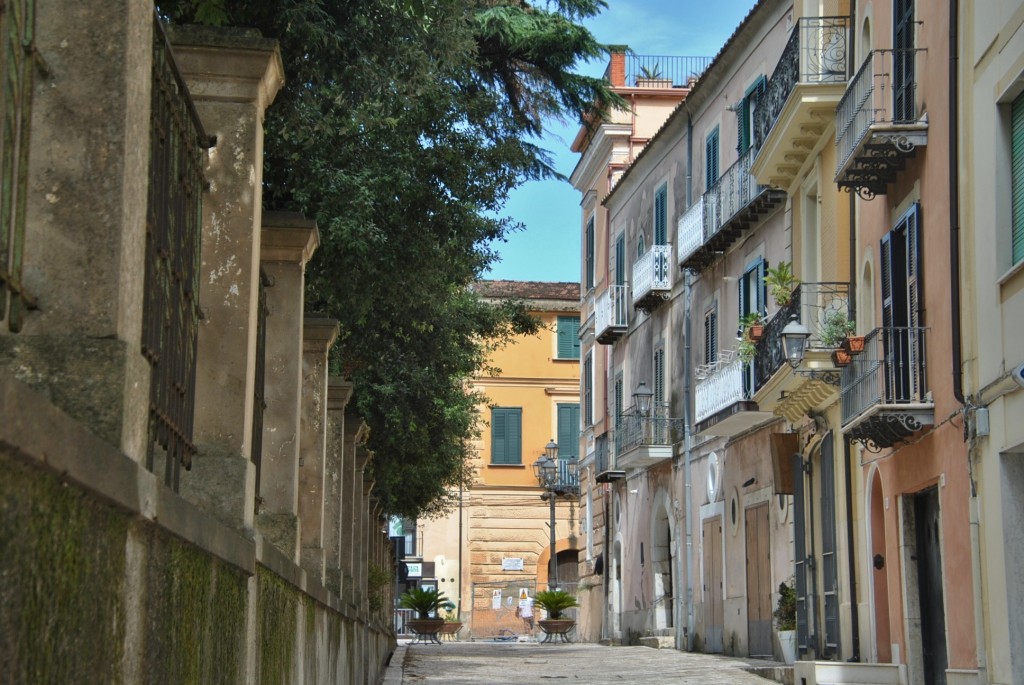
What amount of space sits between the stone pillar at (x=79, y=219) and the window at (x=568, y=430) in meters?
53.7

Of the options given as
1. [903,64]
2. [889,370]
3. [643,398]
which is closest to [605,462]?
[643,398]

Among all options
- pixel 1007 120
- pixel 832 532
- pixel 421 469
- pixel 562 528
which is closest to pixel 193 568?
pixel 1007 120

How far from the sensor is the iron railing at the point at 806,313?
1891 cm

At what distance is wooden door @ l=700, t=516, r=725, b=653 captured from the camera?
27578mm

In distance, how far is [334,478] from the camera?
39.9ft

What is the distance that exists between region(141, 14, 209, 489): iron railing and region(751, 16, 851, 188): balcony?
47.2 feet

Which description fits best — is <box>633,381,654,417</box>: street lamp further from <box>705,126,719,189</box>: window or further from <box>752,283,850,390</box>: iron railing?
<box>752,283,850,390</box>: iron railing

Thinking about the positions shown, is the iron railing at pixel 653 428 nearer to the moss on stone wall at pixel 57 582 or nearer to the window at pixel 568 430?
the window at pixel 568 430

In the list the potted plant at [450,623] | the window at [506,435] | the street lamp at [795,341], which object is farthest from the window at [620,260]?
the window at [506,435]

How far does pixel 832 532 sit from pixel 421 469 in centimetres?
788

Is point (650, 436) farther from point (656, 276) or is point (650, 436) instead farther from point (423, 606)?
point (423, 606)

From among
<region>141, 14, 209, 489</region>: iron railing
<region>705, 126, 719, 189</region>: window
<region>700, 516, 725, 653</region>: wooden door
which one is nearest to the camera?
<region>141, 14, 209, 489</region>: iron railing

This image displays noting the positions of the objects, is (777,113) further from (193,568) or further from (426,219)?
(193,568)

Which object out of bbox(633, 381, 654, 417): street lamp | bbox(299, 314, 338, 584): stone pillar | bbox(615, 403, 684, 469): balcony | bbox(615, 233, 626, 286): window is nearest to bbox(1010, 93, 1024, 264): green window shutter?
bbox(299, 314, 338, 584): stone pillar
